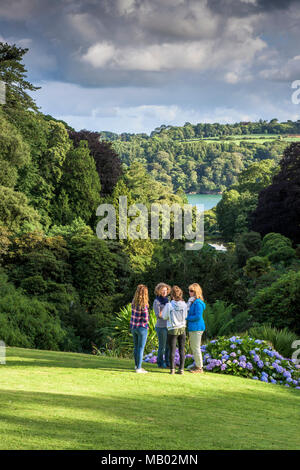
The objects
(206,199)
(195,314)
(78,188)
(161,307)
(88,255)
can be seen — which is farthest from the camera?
(206,199)

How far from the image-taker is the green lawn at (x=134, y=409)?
5.73 m

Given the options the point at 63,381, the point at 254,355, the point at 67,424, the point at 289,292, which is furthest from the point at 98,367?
the point at 289,292

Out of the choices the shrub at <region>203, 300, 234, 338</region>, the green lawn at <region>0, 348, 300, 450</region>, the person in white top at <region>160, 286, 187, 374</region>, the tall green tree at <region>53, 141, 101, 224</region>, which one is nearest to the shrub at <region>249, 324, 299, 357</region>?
the shrub at <region>203, 300, 234, 338</region>

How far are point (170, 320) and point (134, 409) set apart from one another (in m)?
2.80

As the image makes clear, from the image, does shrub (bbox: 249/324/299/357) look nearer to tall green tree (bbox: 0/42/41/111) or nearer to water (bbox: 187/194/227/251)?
tall green tree (bbox: 0/42/41/111)

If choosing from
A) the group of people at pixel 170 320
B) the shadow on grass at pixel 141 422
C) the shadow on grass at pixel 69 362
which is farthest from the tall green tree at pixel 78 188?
the shadow on grass at pixel 141 422

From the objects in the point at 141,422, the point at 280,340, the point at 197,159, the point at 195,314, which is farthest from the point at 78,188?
the point at 197,159

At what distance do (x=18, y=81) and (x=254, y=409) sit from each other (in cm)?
3594

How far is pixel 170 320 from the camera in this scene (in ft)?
32.1

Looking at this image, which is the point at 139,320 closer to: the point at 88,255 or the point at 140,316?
the point at 140,316

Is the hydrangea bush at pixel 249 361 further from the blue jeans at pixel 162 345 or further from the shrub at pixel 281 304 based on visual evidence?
the shrub at pixel 281 304

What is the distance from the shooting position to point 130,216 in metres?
50.4

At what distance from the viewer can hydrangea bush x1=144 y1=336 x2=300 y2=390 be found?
10938 millimetres

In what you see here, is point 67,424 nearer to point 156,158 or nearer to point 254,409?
point 254,409
